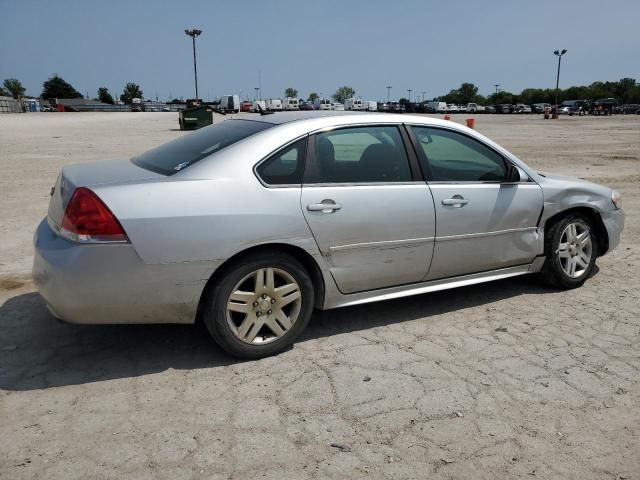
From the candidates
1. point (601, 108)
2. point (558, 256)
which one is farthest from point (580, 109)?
point (558, 256)

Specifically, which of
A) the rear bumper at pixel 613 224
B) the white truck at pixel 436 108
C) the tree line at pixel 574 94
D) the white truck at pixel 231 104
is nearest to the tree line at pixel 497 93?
the tree line at pixel 574 94

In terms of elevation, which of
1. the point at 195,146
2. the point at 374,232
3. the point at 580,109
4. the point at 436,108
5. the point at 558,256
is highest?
the point at 436,108

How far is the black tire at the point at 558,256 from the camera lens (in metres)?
4.67

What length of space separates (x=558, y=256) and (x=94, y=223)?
12.1 feet

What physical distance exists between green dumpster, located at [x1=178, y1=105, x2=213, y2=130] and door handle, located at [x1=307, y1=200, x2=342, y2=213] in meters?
26.4

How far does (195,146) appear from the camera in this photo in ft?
12.7

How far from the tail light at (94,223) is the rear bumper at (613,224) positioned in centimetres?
409

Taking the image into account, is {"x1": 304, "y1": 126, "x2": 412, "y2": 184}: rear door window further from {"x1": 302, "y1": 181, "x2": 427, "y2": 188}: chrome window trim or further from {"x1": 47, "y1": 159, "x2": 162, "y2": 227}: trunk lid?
{"x1": 47, "y1": 159, "x2": 162, "y2": 227}: trunk lid

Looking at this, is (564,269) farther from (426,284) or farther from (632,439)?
(632,439)

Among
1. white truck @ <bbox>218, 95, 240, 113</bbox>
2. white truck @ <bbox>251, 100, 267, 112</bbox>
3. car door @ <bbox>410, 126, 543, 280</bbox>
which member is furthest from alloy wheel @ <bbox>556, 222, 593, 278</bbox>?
white truck @ <bbox>218, 95, 240, 113</bbox>

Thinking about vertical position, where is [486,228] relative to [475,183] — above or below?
below

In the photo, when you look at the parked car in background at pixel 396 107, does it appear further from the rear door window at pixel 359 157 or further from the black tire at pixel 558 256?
the rear door window at pixel 359 157

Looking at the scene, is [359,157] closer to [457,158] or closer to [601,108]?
[457,158]

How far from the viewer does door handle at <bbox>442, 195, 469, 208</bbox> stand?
407 centimetres
